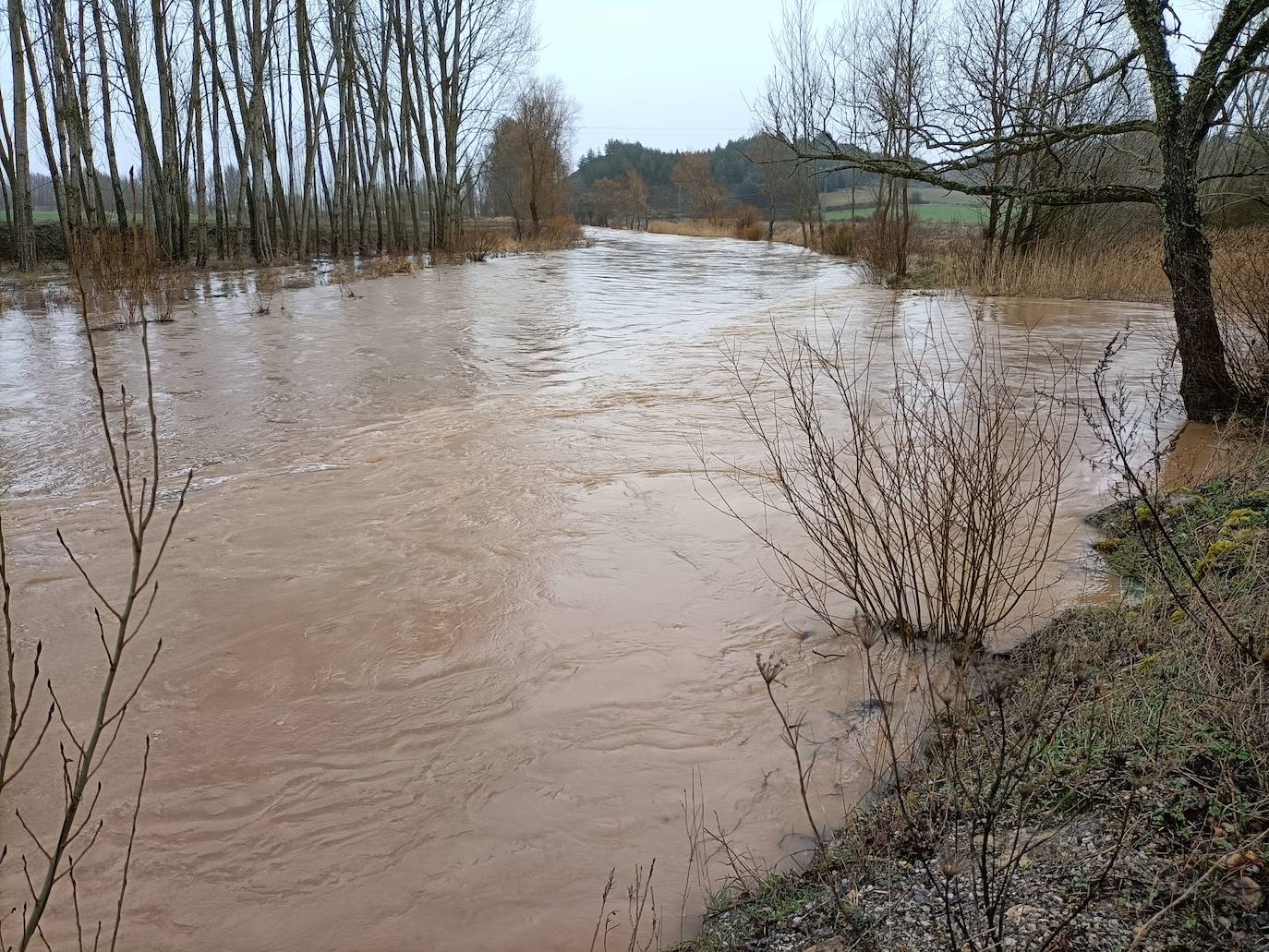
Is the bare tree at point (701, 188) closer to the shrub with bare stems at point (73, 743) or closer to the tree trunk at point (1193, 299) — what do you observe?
the tree trunk at point (1193, 299)

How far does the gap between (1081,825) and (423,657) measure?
2661mm

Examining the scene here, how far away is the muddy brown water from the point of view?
8.76 ft

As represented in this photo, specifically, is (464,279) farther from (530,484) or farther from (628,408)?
(530,484)

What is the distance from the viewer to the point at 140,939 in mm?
2439

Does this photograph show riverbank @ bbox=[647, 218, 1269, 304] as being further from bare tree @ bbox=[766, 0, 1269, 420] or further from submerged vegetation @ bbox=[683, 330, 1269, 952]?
submerged vegetation @ bbox=[683, 330, 1269, 952]

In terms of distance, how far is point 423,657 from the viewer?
3.88 m

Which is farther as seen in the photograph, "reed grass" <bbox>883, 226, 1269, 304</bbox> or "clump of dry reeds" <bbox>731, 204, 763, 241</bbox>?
"clump of dry reeds" <bbox>731, 204, 763, 241</bbox>

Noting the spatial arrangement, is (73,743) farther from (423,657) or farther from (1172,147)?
(1172,147)

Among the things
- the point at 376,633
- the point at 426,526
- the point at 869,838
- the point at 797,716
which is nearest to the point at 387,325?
the point at 426,526

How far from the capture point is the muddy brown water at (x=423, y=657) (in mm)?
2670

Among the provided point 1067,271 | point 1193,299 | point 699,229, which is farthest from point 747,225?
point 1193,299

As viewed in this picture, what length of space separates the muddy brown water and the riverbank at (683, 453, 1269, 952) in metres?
0.39

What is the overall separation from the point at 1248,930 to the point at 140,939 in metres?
2.77

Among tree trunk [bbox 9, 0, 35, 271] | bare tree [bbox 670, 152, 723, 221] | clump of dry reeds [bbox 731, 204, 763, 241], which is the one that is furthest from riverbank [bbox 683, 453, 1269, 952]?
bare tree [bbox 670, 152, 723, 221]
